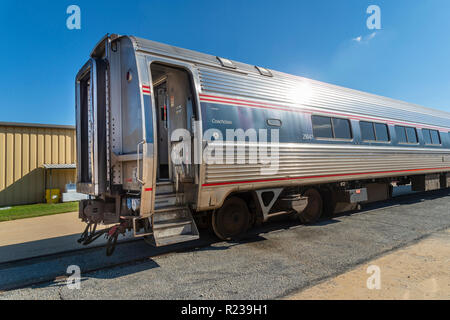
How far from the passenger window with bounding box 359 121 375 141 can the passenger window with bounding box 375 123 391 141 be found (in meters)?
0.26

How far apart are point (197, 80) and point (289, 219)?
182 inches

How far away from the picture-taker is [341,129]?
6.86 metres

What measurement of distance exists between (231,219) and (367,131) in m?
4.86

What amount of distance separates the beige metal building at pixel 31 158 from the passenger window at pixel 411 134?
580 inches

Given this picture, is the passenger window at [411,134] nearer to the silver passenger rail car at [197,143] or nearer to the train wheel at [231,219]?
the silver passenger rail car at [197,143]

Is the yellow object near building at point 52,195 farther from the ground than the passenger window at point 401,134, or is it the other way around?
the passenger window at point 401,134

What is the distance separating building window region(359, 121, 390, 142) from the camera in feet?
24.4

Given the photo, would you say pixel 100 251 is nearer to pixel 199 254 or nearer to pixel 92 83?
pixel 199 254

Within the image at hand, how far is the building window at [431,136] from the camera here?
9945 mm

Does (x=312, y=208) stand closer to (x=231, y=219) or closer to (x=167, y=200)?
(x=231, y=219)

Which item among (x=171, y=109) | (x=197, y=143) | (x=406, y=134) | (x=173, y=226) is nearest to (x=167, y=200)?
(x=173, y=226)

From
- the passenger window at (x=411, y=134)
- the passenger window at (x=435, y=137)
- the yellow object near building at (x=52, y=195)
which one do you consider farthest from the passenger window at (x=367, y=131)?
the yellow object near building at (x=52, y=195)

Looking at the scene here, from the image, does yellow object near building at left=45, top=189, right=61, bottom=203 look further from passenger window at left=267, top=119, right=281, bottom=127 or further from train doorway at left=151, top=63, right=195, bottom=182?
passenger window at left=267, top=119, right=281, bottom=127
